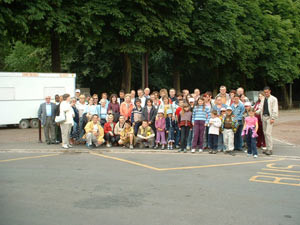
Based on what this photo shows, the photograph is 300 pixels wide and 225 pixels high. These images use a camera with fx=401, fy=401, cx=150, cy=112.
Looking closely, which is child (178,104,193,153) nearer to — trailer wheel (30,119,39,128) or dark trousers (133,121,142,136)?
dark trousers (133,121,142,136)

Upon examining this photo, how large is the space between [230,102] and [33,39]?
51.5 feet

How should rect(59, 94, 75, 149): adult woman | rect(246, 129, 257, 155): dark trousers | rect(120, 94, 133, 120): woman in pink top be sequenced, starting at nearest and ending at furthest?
rect(246, 129, 257, 155): dark trousers → rect(59, 94, 75, 149): adult woman → rect(120, 94, 133, 120): woman in pink top

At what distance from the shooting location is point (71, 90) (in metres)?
23.6

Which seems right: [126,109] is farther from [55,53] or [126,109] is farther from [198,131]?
[55,53]

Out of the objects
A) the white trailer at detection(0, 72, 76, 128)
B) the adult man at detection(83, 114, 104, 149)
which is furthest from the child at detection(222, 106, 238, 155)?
the white trailer at detection(0, 72, 76, 128)

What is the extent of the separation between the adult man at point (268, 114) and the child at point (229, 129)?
973mm

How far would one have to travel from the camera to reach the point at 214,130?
43.1ft

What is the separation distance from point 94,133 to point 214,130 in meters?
4.20

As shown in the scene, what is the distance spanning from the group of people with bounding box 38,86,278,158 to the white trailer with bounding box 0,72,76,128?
24.0 feet

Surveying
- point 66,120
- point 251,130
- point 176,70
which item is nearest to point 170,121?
point 251,130

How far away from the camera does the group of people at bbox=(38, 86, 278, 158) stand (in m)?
13.1

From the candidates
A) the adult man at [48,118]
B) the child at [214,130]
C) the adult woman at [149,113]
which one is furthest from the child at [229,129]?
the adult man at [48,118]

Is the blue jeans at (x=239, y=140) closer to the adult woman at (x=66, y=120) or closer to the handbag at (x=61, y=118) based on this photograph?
the adult woman at (x=66, y=120)

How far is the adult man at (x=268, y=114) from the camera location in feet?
42.1
